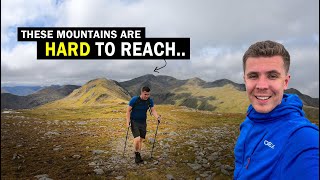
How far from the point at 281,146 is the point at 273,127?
0.36 m

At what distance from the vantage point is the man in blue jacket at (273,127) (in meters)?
2.85

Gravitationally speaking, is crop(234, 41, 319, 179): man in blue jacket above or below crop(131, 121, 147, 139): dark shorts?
above

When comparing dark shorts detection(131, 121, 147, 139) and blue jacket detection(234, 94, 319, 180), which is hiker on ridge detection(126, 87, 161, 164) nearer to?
dark shorts detection(131, 121, 147, 139)

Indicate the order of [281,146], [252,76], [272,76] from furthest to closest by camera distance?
1. [252,76]
2. [272,76]
3. [281,146]

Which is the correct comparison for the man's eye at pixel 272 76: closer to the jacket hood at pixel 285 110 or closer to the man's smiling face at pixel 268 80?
the man's smiling face at pixel 268 80

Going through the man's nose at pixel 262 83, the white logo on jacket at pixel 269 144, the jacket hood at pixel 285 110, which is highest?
the man's nose at pixel 262 83

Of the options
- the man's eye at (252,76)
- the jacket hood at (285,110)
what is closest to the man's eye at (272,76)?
the man's eye at (252,76)

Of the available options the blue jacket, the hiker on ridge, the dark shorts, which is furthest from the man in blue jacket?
the dark shorts

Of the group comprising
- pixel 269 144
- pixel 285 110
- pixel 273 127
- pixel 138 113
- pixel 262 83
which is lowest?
pixel 138 113

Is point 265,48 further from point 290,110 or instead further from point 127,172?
point 127,172

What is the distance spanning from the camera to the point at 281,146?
3.14 m

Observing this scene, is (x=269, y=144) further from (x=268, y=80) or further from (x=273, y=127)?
(x=268, y=80)

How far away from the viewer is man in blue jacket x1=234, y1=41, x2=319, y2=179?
2.85m

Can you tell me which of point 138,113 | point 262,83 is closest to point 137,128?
point 138,113
